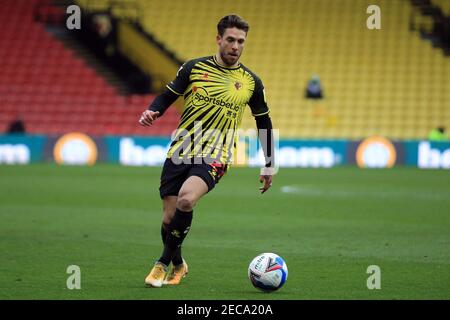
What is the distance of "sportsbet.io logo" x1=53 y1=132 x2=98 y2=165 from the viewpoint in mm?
28547

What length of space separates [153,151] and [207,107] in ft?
67.0

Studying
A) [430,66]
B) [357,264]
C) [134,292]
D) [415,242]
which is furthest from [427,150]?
[134,292]

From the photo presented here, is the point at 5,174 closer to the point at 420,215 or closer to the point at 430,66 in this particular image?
the point at 420,215

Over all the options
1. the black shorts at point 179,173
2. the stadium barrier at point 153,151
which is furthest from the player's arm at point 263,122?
the stadium barrier at point 153,151

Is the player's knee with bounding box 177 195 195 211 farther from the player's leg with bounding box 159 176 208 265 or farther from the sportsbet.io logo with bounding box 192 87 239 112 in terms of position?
the sportsbet.io logo with bounding box 192 87 239 112

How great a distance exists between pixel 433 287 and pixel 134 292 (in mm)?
2509

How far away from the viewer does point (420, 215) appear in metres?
14.8

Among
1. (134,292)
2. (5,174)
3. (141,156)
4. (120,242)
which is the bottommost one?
(134,292)

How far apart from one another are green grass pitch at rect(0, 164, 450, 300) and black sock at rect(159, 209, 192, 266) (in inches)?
11.9

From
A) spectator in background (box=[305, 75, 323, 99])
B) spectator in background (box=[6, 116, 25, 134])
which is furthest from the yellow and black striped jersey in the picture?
spectator in background (box=[305, 75, 323, 99])

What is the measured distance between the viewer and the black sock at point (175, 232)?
8.22 m

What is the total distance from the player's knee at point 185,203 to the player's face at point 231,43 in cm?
126

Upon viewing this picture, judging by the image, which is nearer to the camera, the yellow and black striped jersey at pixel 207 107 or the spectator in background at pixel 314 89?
the yellow and black striped jersey at pixel 207 107

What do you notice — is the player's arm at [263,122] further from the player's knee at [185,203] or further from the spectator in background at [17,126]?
the spectator in background at [17,126]
